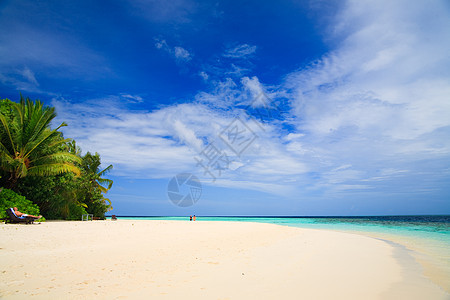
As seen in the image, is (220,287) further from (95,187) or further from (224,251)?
(95,187)

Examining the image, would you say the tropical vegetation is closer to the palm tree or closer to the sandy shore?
the palm tree

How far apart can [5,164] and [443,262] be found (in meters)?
25.3

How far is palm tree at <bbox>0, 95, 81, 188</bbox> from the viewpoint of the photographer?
17031 mm

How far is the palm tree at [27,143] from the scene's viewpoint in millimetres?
17031

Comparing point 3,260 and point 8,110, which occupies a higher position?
point 8,110

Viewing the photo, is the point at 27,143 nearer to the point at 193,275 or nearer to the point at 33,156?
the point at 33,156

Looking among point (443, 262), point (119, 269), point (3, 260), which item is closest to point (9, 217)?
point (3, 260)

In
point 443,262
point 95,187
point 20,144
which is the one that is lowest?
point 443,262

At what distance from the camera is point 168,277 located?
210 inches

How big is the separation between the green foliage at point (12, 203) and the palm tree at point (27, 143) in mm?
1275

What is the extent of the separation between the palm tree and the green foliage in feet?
4.18

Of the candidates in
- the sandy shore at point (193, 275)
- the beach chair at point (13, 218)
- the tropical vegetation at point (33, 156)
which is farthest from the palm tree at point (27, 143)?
the sandy shore at point (193, 275)

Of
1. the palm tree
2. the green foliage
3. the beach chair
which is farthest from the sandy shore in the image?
the palm tree

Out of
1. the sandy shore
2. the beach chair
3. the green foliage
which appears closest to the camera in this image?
the sandy shore
